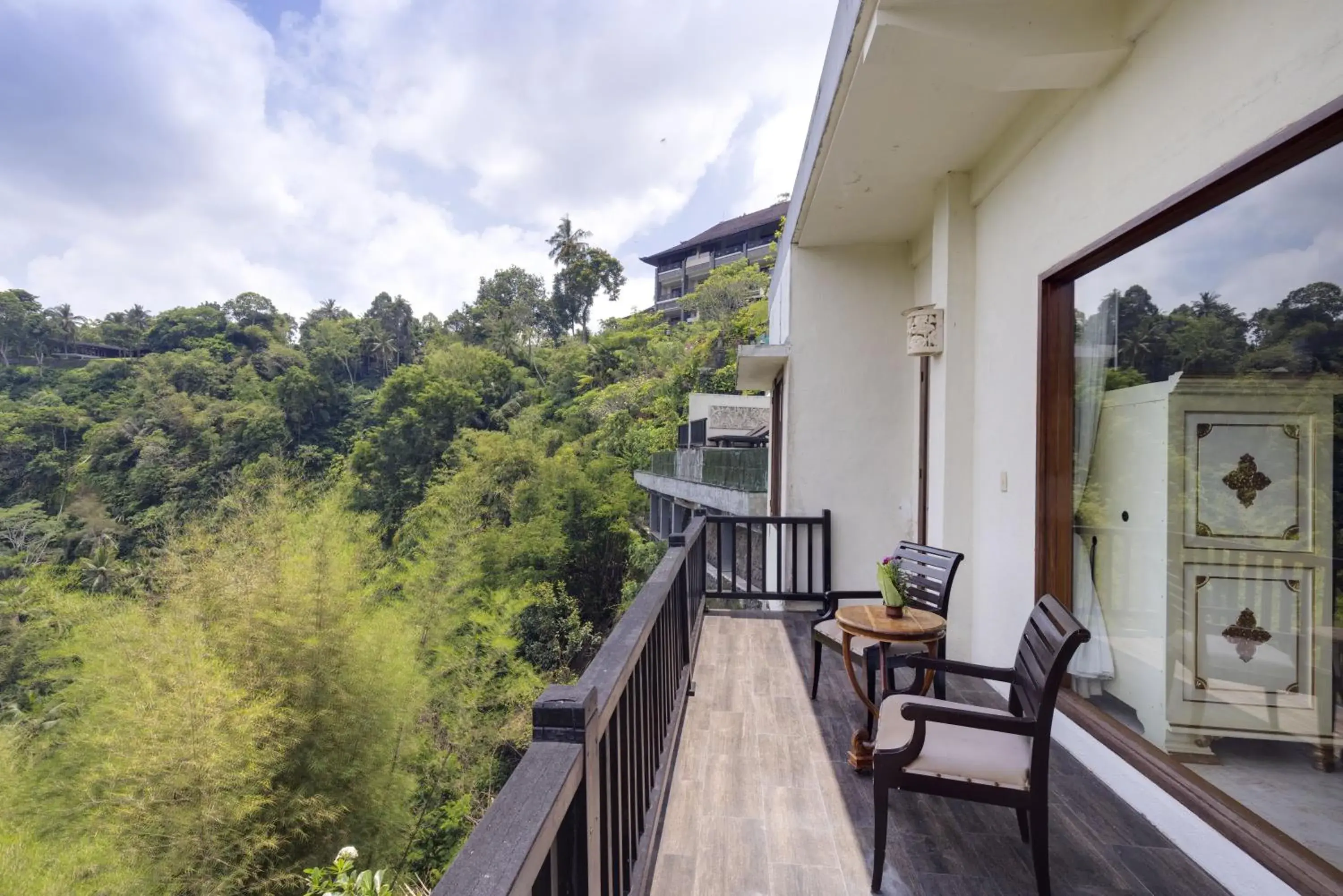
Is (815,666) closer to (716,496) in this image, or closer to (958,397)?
(958,397)

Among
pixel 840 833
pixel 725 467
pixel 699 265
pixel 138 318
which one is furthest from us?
pixel 138 318

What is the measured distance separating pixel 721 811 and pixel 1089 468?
196cm

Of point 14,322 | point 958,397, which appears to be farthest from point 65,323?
point 958,397

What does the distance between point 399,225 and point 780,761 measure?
106ft

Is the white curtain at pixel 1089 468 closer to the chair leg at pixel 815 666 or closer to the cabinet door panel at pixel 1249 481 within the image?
the cabinet door panel at pixel 1249 481

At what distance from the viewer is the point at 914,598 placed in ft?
9.75

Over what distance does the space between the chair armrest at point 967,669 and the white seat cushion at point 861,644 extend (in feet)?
0.67

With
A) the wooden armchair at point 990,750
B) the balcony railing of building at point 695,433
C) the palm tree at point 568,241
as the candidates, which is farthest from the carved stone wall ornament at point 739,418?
the palm tree at point 568,241

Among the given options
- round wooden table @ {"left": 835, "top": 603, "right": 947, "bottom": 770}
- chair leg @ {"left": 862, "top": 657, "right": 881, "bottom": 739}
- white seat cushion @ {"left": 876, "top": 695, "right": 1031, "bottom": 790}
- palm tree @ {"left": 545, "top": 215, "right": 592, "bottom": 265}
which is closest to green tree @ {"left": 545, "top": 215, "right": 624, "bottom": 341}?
palm tree @ {"left": 545, "top": 215, "right": 592, "bottom": 265}

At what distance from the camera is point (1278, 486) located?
190 centimetres

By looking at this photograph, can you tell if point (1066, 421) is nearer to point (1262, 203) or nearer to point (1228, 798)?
point (1262, 203)

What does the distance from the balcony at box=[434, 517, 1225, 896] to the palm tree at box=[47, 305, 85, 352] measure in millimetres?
56660

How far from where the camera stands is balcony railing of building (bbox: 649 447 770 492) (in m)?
7.58

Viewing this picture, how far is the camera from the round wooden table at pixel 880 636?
2211 millimetres
